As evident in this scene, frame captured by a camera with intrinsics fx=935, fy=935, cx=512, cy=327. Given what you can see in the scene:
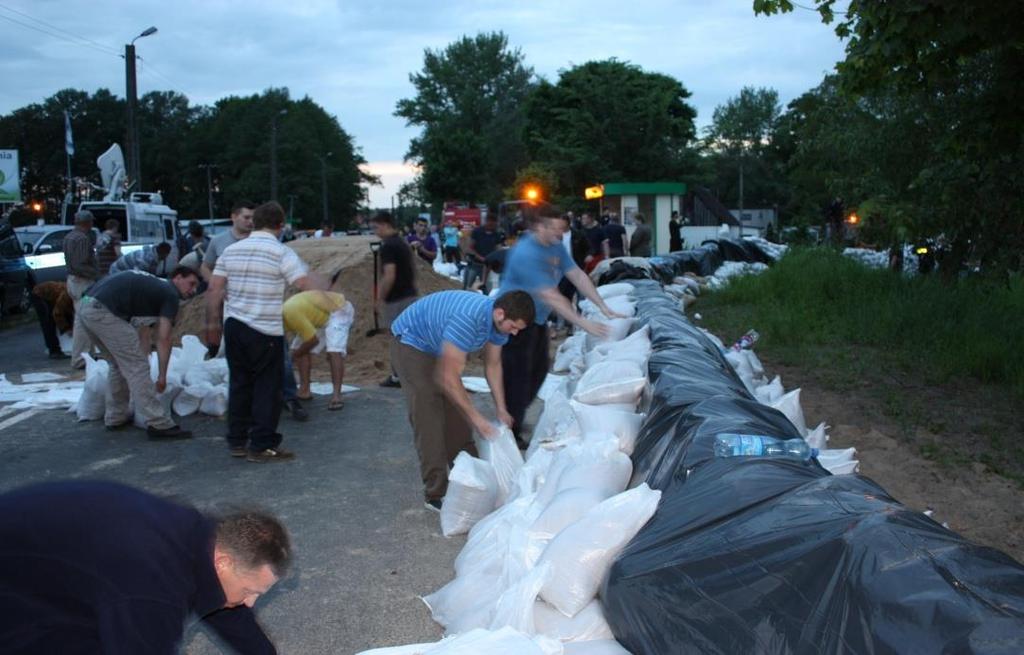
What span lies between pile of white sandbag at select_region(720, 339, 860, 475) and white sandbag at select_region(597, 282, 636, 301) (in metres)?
2.67

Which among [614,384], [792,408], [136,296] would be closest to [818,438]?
[792,408]

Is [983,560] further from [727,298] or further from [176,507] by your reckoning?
[727,298]

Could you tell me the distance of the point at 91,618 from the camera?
1.76 metres

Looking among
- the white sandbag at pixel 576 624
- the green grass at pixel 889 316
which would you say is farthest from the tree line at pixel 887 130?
the white sandbag at pixel 576 624

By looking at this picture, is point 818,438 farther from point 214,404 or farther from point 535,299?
point 214,404

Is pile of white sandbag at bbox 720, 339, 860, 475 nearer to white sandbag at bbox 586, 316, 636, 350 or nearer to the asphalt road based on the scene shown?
white sandbag at bbox 586, 316, 636, 350

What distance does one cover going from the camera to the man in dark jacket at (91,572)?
1714mm

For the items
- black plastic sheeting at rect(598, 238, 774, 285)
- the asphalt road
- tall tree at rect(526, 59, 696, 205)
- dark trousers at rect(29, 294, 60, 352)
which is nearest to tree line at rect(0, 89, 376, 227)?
tall tree at rect(526, 59, 696, 205)

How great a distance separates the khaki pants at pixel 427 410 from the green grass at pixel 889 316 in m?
4.00

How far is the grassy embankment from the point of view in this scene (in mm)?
6188

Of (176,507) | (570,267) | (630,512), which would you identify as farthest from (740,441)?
(570,267)

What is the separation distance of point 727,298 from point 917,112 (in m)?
3.95

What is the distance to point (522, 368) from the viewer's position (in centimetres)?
591

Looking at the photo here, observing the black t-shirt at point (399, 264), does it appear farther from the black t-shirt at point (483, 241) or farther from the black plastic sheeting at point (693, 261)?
the black t-shirt at point (483, 241)
